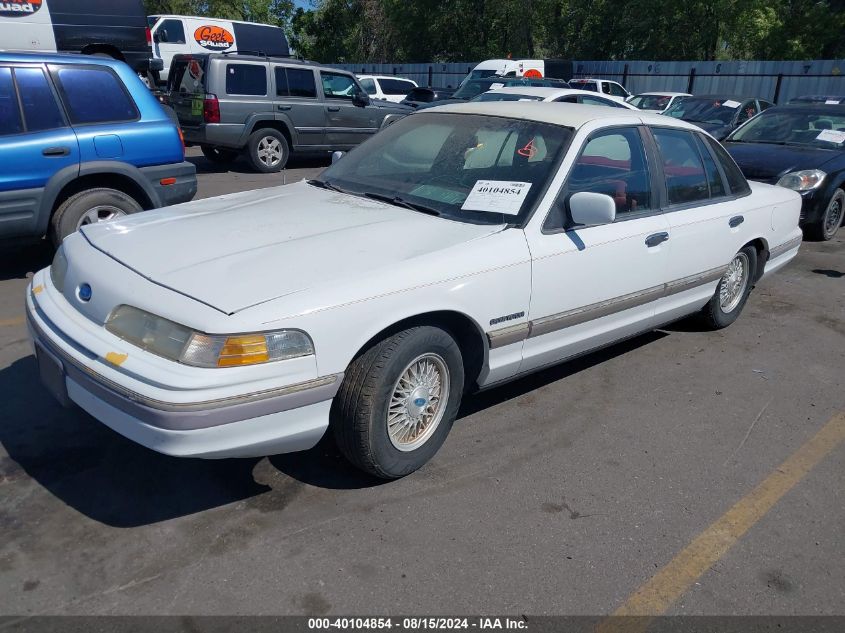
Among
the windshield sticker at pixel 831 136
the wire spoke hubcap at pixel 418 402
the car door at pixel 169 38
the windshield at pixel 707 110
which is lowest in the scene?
the wire spoke hubcap at pixel 418 402

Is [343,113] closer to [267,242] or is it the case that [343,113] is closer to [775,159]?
[775,159]

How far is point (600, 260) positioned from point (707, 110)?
1131cm

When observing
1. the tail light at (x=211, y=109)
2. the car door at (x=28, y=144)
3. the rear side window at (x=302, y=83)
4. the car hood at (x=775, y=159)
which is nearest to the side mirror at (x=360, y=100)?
the rear side window at (x=302, y=83)

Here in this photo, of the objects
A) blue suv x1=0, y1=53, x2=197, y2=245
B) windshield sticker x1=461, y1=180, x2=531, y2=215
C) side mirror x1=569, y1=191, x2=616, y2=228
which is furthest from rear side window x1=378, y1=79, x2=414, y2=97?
side mirror x1=569, y1=191, x2=616, y2=228

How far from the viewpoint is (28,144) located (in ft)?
18.5

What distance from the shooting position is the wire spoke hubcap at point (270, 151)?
1212 centimetres

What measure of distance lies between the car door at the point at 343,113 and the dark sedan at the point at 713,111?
556 cm

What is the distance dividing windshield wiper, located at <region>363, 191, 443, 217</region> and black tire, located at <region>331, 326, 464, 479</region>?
2.55 ft

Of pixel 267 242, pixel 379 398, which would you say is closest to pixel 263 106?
pixel 267 242

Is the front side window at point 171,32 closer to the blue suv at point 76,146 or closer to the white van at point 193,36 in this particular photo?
the white van at point 193,36

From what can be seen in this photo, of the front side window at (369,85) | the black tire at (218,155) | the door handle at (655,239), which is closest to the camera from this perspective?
the door handle at (655,239)

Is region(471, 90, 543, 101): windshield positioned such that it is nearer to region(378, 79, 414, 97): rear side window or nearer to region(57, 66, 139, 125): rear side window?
region(57, 66, 139, 125): rear side window

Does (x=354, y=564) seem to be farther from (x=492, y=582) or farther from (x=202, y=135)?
(x=202, y=135)

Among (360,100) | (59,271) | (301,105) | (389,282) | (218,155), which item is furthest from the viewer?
(360,100)
